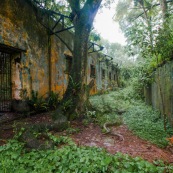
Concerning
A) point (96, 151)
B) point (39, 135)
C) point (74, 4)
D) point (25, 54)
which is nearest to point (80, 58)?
point (74, 4)

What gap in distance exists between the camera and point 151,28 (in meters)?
4.47

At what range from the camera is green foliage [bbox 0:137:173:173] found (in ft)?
8.10

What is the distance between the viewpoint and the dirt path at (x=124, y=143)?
317 centimetres

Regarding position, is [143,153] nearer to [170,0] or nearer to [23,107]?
[23,107]

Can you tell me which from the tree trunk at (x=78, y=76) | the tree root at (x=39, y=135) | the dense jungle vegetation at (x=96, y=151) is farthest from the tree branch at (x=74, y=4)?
the tree root at (x=39, y=135)

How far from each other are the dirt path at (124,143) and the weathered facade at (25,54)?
2.99m

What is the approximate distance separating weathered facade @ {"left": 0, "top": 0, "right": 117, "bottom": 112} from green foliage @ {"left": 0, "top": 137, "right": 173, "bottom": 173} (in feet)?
11.1

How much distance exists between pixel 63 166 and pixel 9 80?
4.44m

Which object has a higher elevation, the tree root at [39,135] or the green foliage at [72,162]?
the tree root at [39,135]

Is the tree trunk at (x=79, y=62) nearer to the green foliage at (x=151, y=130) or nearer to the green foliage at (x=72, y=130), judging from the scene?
the green foliage at (x=72, y=130)

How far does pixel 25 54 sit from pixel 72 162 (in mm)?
4691

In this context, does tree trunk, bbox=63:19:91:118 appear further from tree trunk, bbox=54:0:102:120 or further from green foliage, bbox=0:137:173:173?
green foliage, bbox=0:137:173:173

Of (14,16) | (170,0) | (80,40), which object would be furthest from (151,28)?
(170,0)

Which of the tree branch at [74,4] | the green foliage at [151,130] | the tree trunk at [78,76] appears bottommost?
the green foliage at [151,130]
